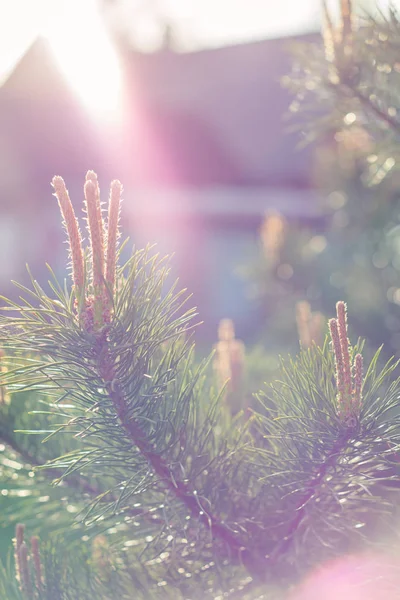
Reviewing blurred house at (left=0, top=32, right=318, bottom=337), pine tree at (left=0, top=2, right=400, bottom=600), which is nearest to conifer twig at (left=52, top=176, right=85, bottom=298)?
pine tree at (left=0, top=2, right=400, bottom=600)

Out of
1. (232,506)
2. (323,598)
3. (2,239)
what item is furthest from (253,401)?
(2,239)

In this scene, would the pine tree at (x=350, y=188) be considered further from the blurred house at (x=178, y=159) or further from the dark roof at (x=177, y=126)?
the dark roof at (x=177, y=126)

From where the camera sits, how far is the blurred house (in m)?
6.58

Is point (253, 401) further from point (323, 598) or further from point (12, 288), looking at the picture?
point (12, 288)

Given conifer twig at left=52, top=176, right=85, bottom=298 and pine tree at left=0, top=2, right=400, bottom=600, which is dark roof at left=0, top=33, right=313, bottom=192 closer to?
pine tree at left=0, top=2, right=400, bottom=600

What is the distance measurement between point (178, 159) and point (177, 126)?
463 millimetres

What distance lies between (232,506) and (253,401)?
0.27 metres

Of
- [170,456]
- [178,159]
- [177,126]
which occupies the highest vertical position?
[177,126]

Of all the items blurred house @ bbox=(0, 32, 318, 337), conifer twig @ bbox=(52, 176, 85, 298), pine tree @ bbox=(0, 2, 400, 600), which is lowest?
pine tree @ bbox=(0, 2, 400, 600)

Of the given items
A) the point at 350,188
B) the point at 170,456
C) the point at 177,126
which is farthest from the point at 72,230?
the point at 177,126

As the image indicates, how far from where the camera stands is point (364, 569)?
2.31 feet

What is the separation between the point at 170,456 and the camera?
2.26 ft

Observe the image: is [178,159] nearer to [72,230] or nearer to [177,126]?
[177,126]

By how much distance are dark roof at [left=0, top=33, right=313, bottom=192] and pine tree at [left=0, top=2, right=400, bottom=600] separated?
626cm
